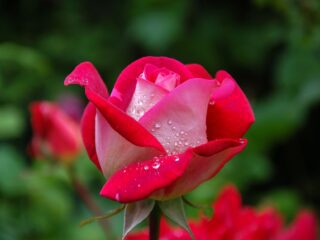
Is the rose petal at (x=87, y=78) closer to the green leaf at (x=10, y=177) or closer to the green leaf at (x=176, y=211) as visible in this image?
the green leaf at (x=176, y=211)

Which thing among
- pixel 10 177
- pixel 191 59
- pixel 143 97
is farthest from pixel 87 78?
pixel 191 59

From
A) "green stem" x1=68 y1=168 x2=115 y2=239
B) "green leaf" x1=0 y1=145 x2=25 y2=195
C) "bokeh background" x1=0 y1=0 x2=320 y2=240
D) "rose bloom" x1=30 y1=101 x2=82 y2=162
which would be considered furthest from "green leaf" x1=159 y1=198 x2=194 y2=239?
"bokeh background" x1=0 y1=0 x2=320 y2=240

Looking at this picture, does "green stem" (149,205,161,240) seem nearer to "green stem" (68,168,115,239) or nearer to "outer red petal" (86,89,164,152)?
"outer red petal" (86,89,164,152)

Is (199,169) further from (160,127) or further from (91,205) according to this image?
(91,205)

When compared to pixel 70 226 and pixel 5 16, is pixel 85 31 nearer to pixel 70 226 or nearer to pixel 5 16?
pixel 5 16

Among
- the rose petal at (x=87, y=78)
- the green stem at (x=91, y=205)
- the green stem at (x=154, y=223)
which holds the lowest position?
the green stem at (x=91, y=205)

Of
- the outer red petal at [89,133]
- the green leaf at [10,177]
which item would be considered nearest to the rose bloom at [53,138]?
the green leaf at [10,177]

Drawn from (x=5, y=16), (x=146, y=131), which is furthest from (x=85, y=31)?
(x=146, y=131)
